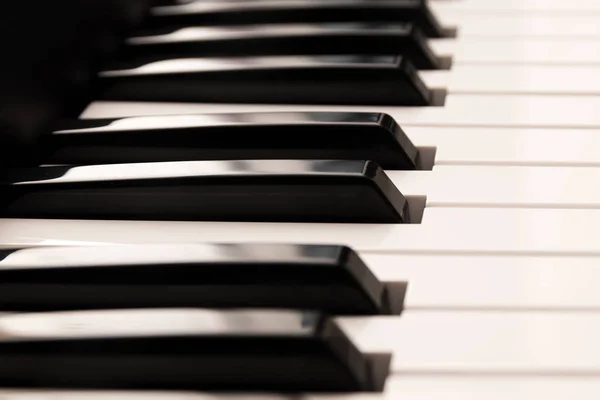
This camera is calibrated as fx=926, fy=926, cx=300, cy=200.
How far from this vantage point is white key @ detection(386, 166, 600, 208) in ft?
2.90

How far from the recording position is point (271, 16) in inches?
50.9

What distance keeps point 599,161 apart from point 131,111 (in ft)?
1.76

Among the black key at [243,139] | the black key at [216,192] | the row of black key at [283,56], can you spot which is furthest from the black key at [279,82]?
the black key at [216,192]

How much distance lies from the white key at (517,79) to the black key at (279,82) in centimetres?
5

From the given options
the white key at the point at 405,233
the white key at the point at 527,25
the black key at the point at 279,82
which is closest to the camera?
the white key at the point at 405,233

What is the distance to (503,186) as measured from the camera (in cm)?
91

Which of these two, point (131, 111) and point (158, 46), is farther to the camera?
point (158, 46)

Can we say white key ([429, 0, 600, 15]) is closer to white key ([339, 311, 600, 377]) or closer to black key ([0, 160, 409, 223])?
black key ([0, 160, 409, 223])

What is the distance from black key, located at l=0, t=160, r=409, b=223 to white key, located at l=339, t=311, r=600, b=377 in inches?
6.0

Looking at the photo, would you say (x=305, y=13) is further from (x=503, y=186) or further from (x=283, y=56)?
(x=503, y=186)

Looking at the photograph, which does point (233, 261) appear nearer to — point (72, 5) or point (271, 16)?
point (72, 5)

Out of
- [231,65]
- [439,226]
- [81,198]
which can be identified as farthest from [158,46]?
[439,226]

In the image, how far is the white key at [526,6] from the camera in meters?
1.35

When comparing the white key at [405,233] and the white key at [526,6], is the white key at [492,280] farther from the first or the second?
the white key at [526,6]
